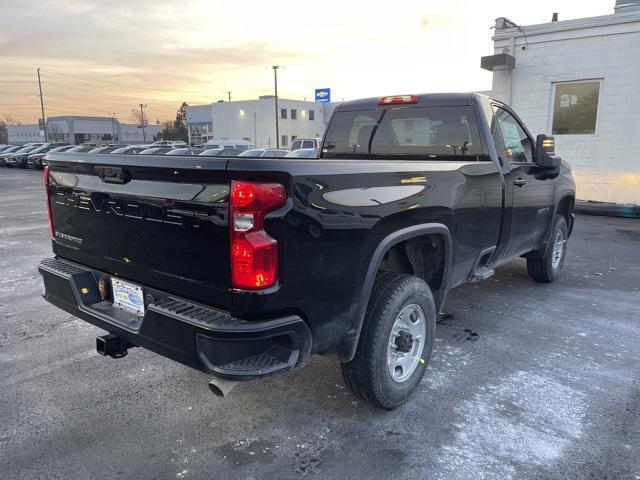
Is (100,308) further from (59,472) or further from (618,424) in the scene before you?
(618,424)

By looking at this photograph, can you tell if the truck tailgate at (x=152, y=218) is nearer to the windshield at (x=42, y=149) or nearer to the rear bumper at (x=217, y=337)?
the rear bumper at (x=217, y=337)

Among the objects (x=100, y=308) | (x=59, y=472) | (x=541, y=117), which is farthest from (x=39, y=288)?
(x=541, y=117)

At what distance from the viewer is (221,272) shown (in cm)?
232

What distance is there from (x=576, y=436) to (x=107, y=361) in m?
3.35

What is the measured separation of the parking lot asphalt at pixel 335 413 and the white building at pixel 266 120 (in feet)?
196

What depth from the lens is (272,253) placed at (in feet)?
7.39

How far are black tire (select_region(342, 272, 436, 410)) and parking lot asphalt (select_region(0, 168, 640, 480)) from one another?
17cm

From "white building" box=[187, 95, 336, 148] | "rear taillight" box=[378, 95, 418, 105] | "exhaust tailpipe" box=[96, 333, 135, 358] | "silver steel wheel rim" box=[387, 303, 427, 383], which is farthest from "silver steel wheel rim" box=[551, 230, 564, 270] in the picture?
"white building" box=[187, 95, 336, 148]

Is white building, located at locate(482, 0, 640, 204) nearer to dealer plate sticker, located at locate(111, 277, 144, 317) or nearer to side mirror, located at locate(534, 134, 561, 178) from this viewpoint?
side mirror, located at locate(534, 134, 561, 178)

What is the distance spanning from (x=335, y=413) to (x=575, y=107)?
11497 mm

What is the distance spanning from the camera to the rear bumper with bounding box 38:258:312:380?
7.37ft

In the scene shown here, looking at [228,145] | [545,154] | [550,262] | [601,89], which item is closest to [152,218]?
[545,154]

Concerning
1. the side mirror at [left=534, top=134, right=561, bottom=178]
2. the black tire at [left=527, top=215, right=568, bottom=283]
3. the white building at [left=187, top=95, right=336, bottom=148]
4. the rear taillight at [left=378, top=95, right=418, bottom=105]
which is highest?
the white building at [left=187, top=95, right=336, bottom=148]

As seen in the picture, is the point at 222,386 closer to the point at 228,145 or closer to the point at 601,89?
the point at 601,89
